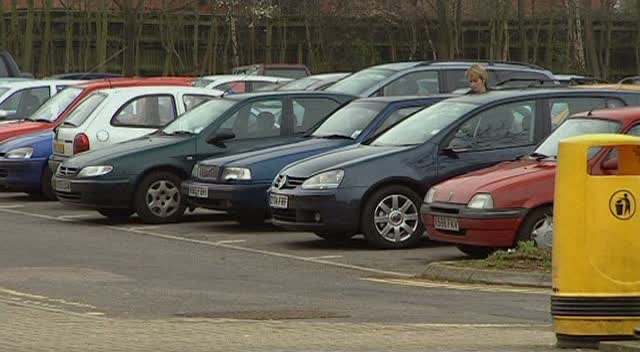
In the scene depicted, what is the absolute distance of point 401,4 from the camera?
186 feet

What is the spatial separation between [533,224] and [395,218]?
7.31 ft

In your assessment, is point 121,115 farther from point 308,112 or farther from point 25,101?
point 25,101

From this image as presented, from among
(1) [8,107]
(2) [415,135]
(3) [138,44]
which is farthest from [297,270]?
(3) [138,44]

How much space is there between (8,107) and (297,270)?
13782 millimetres

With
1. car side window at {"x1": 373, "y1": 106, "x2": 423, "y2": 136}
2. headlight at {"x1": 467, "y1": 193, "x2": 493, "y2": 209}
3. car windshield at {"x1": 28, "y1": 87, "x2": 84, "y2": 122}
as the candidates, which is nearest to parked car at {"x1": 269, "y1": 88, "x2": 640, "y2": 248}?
car side window at {"x1": 373, "y1": 106, "x2": 423, "y2": 136}

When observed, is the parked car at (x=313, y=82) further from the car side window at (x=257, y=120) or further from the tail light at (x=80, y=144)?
the car side window at (x=257, y=120)

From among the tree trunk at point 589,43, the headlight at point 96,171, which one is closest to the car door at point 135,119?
the headlight at point 96,171

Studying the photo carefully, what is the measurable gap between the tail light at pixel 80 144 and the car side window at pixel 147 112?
0.55 metres

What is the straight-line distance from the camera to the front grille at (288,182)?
18203 mm

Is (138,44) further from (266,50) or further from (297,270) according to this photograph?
(297,270)

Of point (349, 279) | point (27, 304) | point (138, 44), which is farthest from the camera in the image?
point (138, 44)

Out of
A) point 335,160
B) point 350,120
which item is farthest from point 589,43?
point 335,160

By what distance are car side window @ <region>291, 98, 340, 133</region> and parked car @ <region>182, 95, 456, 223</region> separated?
1114 millimetres

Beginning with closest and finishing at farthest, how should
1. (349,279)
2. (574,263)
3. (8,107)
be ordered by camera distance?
(574,263)
(349,279)
(8,107)
